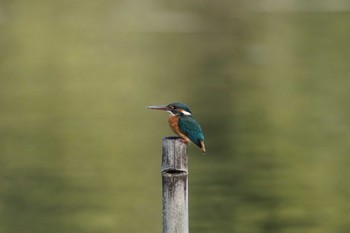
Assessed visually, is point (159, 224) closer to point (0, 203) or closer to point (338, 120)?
point (0, 203)

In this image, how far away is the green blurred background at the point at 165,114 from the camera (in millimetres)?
8758

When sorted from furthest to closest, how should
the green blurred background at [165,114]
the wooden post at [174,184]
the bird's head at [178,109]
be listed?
the green blurred background at [165,114], the bird's head at [178,109], the wooden post at [174,184]

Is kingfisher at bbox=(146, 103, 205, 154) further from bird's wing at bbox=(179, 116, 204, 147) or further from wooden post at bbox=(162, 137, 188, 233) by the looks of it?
wooden post at bbox=(162, 137, 188, 233)

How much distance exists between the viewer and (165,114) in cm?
1223

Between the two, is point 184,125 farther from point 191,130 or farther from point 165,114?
point 165,114

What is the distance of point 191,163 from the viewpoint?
9.86 meters

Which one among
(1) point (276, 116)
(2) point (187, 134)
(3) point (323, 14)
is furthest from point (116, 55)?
(2) point (187, 134)

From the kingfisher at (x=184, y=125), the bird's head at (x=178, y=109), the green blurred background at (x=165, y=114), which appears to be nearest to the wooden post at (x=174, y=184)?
the kingfisher at (x=184, y=125)

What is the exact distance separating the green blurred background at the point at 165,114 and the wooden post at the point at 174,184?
3613 mm

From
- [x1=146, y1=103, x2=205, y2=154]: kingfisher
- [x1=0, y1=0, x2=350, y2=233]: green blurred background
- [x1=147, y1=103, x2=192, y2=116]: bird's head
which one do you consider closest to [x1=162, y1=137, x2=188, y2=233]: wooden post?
[x1=146, y1=103, x2=205, y2=154]: kingfisher

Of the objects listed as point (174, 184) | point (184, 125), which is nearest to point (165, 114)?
point (184, 125)

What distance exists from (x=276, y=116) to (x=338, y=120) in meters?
0.78

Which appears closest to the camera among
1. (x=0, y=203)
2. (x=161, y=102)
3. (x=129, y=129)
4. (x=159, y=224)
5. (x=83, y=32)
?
(x=159, y=224)

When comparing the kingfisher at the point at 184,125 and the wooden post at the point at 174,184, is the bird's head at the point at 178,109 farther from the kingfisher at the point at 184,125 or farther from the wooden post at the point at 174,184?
the wooden post at the point at 174,184
